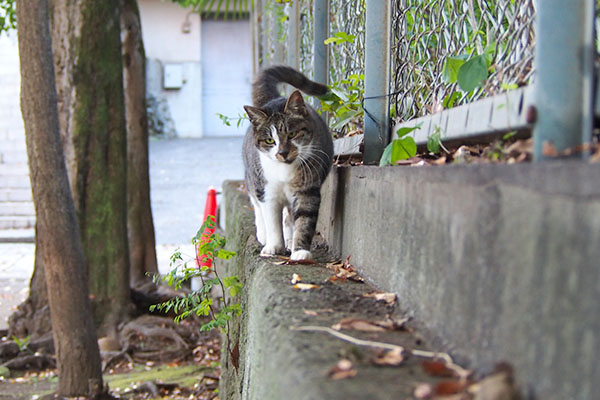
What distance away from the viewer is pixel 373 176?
2416 mm

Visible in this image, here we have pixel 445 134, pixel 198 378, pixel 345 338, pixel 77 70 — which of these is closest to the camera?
pixel 345 338

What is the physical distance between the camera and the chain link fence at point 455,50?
1728 mm

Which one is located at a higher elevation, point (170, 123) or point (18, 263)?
point (170, 123)

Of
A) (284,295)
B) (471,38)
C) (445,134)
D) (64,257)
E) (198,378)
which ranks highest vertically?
(471,38)

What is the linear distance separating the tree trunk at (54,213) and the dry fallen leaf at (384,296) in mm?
3023

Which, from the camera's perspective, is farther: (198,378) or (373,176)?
(198,378)

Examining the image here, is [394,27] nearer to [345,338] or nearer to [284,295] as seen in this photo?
[284,295]

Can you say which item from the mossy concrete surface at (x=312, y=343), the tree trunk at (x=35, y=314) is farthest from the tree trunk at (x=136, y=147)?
the mossy concrete surface at (x=312, y=343)

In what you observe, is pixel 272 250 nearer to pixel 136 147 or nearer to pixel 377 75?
pixel 377 75

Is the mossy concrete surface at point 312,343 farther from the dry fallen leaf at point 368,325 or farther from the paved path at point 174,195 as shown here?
the paved path at point 174,195

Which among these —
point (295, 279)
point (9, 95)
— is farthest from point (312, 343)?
point (9, 95)

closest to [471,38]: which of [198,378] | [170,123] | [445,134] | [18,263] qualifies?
[445,134]

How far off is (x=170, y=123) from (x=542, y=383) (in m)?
23.3

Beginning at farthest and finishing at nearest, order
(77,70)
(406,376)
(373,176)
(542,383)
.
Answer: (77,70), (373,176), (406,376), (542,383)
